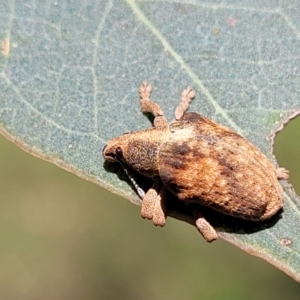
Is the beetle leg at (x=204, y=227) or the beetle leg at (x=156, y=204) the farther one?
the beetle leg at (x=156, y=204)

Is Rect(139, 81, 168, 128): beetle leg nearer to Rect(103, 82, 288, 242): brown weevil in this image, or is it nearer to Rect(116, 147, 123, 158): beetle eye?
Rect(103, 82, 288, 242): brown weevil

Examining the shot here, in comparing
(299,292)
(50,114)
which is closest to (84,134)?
(50,114)

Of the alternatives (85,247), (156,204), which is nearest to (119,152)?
(156,204)

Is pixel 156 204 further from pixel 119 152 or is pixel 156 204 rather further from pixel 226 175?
→ pixel 226 175

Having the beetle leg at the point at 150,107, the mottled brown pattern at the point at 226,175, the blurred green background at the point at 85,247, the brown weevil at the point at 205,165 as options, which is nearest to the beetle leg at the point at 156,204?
the brown weevil at the point at 205,165

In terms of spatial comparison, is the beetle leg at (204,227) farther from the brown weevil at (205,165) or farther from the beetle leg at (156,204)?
the beetle leg at (156,204)

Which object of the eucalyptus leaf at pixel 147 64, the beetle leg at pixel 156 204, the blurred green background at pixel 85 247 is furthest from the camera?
the blurred green background at pixel 85 247

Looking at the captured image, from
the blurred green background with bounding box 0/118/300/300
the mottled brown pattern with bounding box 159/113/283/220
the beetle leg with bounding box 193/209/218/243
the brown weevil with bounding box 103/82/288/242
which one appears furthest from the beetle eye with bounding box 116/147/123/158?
the blurred green background with bounding box 0/118/300/300

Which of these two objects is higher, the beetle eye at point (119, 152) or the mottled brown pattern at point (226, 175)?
the mottled brown pattern at point (226, 175)
